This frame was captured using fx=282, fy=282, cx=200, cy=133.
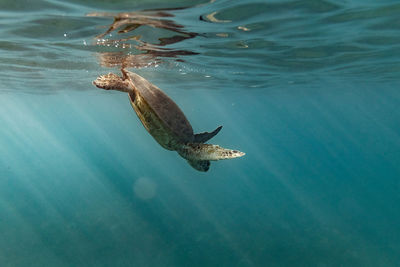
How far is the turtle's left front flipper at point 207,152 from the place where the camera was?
4.71 m

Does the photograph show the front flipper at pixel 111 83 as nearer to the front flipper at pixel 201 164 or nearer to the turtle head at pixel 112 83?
the turtle head at pixel 112 83

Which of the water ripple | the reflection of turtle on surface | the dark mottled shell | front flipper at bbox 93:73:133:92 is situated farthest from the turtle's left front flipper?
the water ripple

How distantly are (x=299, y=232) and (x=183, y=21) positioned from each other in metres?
16.6

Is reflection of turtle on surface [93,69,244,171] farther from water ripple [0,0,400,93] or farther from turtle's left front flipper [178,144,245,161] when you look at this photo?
water ripple [0,0,400,93]

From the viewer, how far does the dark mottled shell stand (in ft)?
17.5

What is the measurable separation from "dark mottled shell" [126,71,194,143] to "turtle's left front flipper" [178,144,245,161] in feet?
0.85

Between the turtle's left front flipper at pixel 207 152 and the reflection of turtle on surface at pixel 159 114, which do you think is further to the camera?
the reflection of turtle on surface at pixel 159 114

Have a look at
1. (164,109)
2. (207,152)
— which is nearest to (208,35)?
(164,109)

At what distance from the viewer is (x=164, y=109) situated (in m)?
5.39

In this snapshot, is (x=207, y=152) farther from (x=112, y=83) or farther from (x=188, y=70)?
(x=188, y=70)

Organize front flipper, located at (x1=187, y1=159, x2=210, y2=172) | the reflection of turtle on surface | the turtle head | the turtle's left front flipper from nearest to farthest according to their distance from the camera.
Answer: the turtle's left front flipper, the reflection of turtle on surface, the turtle head, front flipper, located at (x1=187, y1=159, x2=210, y2=172)

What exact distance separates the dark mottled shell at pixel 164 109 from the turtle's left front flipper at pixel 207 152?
260 mm

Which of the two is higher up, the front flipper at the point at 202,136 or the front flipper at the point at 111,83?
the front flipper at the point at 111,83

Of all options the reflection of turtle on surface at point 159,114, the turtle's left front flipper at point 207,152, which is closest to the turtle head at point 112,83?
the reflection of turtle on surface at point 159,114
